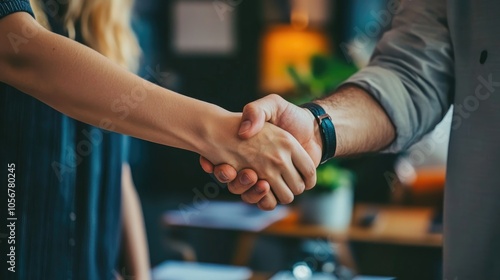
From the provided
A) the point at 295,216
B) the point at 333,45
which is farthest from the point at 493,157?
the point at 333,45

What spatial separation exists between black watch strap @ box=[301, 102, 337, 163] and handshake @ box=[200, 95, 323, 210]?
0.03ft

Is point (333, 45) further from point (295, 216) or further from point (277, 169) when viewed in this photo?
point (277, 169)

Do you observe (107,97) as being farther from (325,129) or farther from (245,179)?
(325,129)

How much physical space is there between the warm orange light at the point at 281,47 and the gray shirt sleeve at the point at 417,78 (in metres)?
4.63

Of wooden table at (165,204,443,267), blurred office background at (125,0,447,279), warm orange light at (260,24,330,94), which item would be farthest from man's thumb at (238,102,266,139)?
warm orange light at (260,24,330,94)

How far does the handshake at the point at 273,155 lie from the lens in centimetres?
135

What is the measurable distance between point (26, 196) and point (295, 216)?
1921 mm

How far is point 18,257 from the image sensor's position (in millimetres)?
1208

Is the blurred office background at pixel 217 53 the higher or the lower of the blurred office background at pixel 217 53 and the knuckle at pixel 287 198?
the higher

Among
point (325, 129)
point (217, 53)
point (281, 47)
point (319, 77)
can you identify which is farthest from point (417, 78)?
point (217, 53)

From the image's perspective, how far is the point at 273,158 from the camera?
4.52 ft

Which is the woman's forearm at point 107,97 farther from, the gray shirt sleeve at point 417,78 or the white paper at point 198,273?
the white paper at point 198,273

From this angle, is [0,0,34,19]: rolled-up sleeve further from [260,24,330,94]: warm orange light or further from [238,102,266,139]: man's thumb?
[260,24,330,94]: warm orange light

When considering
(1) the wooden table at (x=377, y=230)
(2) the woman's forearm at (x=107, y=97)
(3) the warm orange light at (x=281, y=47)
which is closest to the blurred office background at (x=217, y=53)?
(3) the warm orange light at (x=281, y=47)
